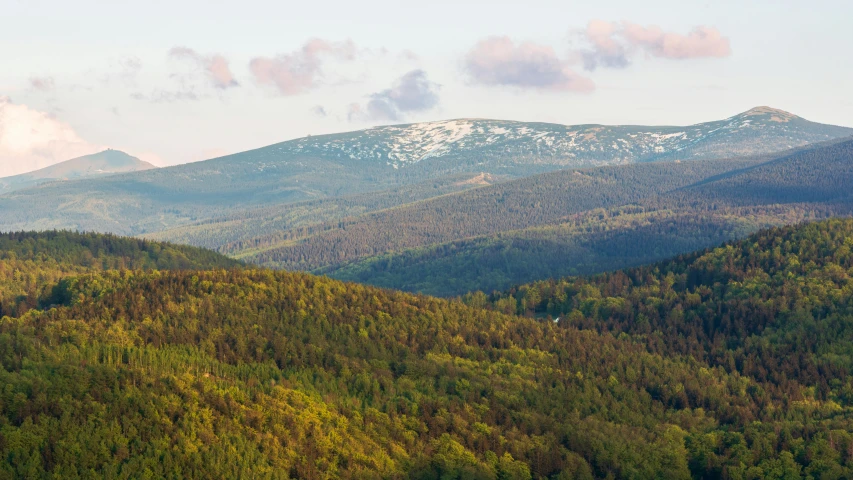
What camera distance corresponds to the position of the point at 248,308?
198 metres

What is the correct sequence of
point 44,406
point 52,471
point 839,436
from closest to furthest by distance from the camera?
point 52,471 < point 44,406 < point 839,436

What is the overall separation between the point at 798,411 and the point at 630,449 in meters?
37.5

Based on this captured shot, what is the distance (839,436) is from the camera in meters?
157

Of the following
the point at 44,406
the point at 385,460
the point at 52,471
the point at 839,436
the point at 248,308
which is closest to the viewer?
the point at 52,471

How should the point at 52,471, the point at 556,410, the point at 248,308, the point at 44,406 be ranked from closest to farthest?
the point at 52,471
the point at 44,406
the point at 556,410
the point at 248,308

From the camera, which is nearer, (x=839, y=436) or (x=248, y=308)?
(x=839, y=436)

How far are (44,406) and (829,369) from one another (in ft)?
457

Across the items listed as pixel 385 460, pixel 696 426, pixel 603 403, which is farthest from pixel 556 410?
pixel 385 460

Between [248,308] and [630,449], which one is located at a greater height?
[248,308]

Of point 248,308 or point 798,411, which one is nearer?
point 798,411

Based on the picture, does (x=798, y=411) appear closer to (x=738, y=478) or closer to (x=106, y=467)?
(x=738, y=478)

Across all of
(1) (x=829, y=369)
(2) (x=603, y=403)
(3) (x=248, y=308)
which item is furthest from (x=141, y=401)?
(1) (x=829, y=369)

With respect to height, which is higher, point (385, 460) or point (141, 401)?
point (141, 401)

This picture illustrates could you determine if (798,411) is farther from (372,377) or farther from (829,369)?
(372,377)
